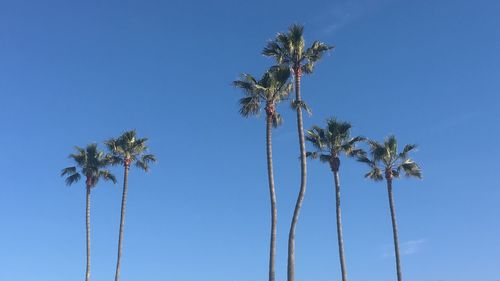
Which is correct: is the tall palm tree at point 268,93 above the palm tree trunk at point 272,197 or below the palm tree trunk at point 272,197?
above

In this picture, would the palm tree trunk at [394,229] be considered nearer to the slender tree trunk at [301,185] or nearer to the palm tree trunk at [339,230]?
the palm tree trunk at [339,230]

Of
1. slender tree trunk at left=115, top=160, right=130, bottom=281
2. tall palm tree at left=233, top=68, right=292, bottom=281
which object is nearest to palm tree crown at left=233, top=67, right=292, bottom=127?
tall palm tree at left=233, top=68, right=292, bottom=281

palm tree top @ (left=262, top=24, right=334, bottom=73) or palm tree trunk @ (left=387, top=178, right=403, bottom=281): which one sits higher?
palm tree top @ (left=262, top=24, right=334, bottom=73)

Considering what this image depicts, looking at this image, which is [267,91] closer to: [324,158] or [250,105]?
[250,105]

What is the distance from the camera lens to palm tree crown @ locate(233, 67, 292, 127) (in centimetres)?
4050

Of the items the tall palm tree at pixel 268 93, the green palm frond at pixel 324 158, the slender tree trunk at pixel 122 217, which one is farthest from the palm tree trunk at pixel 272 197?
the slender tree trunk at pixel 122 217

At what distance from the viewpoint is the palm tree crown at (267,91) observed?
1594 inches

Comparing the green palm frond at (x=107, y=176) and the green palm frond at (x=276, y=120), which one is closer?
the green palm frond at (x=276, y=120)

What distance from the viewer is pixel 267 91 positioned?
133ft

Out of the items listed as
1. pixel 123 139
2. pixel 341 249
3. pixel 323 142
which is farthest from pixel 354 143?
pixel 123 139

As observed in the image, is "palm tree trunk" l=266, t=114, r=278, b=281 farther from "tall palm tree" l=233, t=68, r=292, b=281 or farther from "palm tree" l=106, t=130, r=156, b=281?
"palm tree" l=106, t=130, r=156, b=281

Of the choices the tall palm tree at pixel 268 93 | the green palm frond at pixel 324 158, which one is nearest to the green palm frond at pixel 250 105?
the tall palm tree at pixel 268 93

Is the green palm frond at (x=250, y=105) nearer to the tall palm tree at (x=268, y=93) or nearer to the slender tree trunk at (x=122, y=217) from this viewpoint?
the tall palm tree at (x=268, y=93)

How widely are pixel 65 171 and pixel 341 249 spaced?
26033mm
